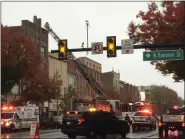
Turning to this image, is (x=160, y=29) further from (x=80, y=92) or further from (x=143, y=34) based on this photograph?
(x=80, y=92)

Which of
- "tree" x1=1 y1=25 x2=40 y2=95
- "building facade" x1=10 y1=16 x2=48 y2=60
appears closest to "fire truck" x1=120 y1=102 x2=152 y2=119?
"tree" x1=1 y1=25 x2=40 y2=95

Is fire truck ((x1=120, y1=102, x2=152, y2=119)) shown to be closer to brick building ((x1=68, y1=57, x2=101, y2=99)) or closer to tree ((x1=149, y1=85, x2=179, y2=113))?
brick building ((x1=68, y1=57, x2=101, y2=99))

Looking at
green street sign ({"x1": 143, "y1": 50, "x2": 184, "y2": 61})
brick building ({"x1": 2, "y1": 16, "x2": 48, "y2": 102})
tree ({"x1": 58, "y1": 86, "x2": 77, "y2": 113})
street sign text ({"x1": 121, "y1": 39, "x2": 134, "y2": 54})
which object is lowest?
tree ({"x1": 58, "y1": 86, "x2": 77, "y2": 113})

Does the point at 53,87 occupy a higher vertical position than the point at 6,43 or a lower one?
lower

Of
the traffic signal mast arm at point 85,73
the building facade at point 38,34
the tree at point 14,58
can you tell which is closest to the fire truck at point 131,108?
the traffic signal mast arm at point 85,73

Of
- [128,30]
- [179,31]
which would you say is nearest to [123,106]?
[128,30]

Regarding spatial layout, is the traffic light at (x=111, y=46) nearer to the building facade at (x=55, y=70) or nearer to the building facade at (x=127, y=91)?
the building facade at (x=55, y=70)

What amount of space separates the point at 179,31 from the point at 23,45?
2131cm

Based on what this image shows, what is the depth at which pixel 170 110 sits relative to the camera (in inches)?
1228

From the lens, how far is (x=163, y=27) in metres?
30.2

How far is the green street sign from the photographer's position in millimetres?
27547

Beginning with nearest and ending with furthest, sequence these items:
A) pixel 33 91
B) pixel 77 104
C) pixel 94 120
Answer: pixel 94 120
pixel 77 104
pixel 33 91

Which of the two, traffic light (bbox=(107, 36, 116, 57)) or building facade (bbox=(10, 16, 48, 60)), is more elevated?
building facade (bbox=(10, 16, 48, 60))

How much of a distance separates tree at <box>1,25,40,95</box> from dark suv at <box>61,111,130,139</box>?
52.2 ft
